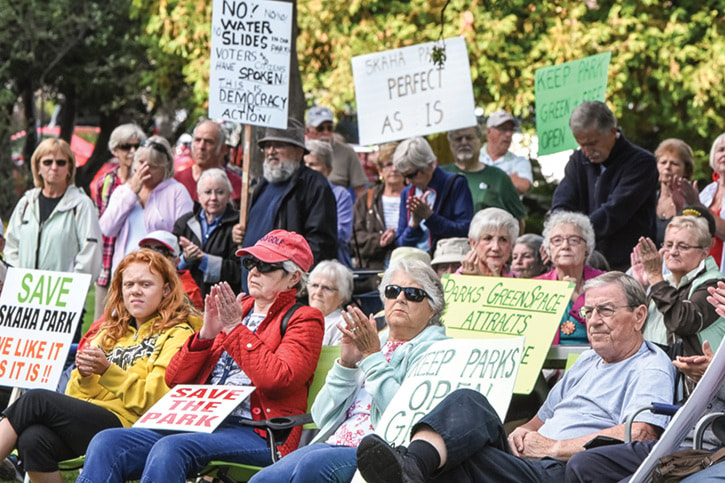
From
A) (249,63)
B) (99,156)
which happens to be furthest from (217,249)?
(99,156)

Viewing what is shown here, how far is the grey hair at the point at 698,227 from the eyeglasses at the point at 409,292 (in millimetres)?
1577


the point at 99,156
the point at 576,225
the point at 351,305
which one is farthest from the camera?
the point at 99,156

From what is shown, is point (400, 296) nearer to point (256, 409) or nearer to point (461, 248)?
point (256, 409)

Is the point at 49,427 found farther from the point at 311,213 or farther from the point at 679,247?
the point at 679,247

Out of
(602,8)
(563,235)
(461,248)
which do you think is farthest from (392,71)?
(602,8)

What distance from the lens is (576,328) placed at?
742 centimetres

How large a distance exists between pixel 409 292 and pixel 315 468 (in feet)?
3.43

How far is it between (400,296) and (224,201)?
3.75 metres

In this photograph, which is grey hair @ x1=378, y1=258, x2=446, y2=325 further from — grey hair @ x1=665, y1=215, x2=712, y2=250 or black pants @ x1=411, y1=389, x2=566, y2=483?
grey hair @ x1=665, y1=215, x2=712, y2=250

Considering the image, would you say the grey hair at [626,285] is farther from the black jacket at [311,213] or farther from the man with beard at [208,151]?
the man with beard at [208,151]

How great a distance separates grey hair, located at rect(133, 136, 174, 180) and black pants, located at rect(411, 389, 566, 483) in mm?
5273

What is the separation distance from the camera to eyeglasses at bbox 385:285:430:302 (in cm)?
636

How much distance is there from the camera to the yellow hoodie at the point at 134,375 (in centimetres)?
702

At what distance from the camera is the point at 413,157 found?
955 cm
